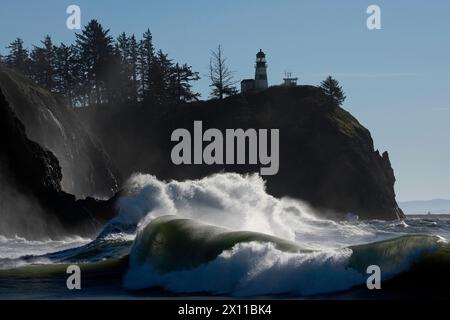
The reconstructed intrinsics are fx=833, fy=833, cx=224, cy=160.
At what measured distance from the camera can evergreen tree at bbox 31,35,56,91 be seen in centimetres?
9356

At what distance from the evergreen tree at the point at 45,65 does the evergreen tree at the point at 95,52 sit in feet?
13.6

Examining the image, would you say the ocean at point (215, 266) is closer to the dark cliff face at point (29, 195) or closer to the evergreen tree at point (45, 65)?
the dark cliff face at point (29, 195)

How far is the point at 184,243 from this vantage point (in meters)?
21.0

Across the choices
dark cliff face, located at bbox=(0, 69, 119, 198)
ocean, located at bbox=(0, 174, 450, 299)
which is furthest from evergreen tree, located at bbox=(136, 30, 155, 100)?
ocean, located at bbox=(0, 174, 450, 299)

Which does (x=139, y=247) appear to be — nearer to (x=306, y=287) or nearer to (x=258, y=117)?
(x=306, y=287)

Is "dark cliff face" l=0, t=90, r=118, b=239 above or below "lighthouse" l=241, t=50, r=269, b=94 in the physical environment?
below

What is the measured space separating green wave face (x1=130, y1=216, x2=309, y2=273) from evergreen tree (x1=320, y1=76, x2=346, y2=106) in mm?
69325

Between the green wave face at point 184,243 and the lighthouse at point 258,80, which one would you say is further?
the lighthouse at point 258,80

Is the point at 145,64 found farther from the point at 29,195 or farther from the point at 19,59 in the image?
the point at 29,195

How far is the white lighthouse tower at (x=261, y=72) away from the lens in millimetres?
94000

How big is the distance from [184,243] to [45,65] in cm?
7705

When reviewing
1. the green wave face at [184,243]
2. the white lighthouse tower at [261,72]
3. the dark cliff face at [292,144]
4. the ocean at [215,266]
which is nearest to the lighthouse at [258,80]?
the white lighthouse tower at [261,72]

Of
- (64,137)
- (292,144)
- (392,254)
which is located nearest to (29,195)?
(64,137)

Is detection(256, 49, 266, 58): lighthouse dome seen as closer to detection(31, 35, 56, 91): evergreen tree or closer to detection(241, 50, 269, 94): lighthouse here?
detection(241, 50, 269, 94): lighthouse
